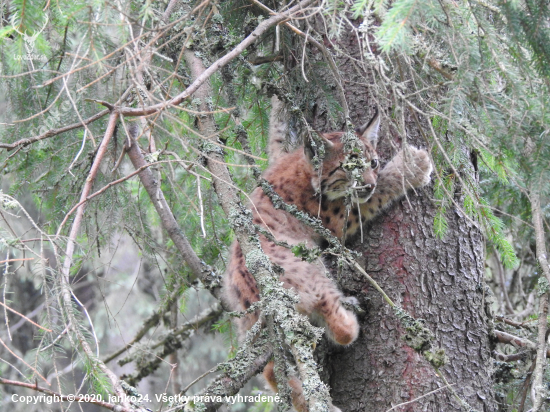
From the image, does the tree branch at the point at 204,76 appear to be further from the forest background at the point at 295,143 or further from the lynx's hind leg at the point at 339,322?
the lynx's hind leg at the point at 339,322

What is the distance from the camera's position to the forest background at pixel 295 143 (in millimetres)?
2410

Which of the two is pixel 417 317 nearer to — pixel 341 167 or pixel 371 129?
pixel 341 167

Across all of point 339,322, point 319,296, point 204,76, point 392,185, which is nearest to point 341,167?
point 392,185

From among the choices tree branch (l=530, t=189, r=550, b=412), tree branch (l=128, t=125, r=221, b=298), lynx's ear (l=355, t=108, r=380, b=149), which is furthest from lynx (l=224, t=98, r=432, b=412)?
tree branch (l=530, t=189, r=550, b=412)

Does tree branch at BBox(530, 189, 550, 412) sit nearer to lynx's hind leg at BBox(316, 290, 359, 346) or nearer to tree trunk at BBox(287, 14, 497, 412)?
tree trunk at BBox(287, 14, 497, 412)

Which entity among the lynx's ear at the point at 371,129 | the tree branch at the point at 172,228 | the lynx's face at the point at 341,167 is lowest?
the tree branch at the point at 172,228

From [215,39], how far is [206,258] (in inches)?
71.8

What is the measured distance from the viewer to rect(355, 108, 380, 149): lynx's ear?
13.0ft

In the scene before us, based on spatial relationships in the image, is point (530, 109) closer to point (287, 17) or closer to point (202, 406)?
point (287, 17)

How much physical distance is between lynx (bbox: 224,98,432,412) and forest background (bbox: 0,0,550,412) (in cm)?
15

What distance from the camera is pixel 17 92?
3.74m

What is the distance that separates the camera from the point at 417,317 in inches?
136

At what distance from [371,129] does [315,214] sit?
88 centimetres

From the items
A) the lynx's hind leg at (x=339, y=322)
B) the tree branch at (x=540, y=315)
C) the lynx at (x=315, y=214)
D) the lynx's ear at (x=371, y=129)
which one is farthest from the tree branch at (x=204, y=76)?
the lynx's hind leg at (x=339, y=322)
